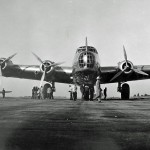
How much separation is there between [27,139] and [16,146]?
71 cm

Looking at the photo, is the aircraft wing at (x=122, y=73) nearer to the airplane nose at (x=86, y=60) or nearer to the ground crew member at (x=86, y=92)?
the airplane nose at (x=86, y=60)

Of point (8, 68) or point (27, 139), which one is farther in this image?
point (8, 68)

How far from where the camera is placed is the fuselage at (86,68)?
99.1ft

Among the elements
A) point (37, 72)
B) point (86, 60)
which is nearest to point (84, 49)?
point (86, 60)

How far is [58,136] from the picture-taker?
5.66 meters

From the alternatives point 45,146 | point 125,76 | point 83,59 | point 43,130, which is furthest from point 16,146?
point 125,76

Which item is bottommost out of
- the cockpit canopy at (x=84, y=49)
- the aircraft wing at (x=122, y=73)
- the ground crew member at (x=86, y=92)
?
the ground crew member at (x=86, y=92)

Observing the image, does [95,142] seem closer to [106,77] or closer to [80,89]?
[80,89]

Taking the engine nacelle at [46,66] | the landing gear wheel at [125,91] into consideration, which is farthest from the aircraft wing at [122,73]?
the engine nacelle at [46,66]

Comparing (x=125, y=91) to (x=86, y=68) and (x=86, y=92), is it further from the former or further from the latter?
(x=86, y=68)

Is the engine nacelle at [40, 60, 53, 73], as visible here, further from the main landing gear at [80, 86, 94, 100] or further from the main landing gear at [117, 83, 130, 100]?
the main landing gear at [117, 83, 130, 100]

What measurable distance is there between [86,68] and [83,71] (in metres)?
0.42

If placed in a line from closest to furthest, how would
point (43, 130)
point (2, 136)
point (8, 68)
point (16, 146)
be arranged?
point (16, 146), point (2, 136), point (43, 130), point (8, 68)

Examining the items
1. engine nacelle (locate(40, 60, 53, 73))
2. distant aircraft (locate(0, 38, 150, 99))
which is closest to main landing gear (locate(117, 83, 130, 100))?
distant aircraft (locate(0, 38, 150, 99))
